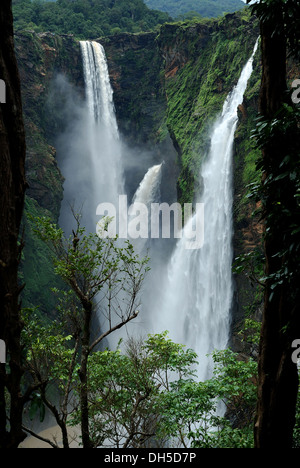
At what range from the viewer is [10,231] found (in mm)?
3424

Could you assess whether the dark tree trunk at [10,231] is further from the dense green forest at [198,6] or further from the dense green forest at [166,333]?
the dense green forest at [198,6]

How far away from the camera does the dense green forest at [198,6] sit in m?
70.2

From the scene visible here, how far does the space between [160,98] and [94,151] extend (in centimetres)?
682

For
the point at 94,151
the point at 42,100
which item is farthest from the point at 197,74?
the point at 42,100

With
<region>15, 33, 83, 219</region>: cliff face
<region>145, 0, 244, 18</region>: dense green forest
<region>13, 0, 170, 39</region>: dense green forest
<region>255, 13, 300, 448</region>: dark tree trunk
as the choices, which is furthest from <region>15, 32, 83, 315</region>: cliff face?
<region>145, 0, 244, 18</region>: dense green forest

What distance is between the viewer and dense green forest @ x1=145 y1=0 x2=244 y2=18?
230ft

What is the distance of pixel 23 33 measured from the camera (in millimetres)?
29234

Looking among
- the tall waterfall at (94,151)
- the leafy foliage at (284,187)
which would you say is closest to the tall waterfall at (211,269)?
the tall waterfall at (94,151)

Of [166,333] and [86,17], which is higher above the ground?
[86,17]

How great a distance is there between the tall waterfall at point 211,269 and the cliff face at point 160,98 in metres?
0.76

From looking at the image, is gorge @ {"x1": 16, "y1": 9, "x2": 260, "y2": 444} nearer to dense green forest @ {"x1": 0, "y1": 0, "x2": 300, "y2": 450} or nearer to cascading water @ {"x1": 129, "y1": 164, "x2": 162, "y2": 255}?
cascading water @ {"x1": 129, "y1": 164, "x2": 162, "y2": 255}

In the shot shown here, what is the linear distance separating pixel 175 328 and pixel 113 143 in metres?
17.5

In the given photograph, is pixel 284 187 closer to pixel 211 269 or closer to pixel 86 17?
pixel 211 269

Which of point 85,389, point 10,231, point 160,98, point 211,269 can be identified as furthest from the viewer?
point 160,98
